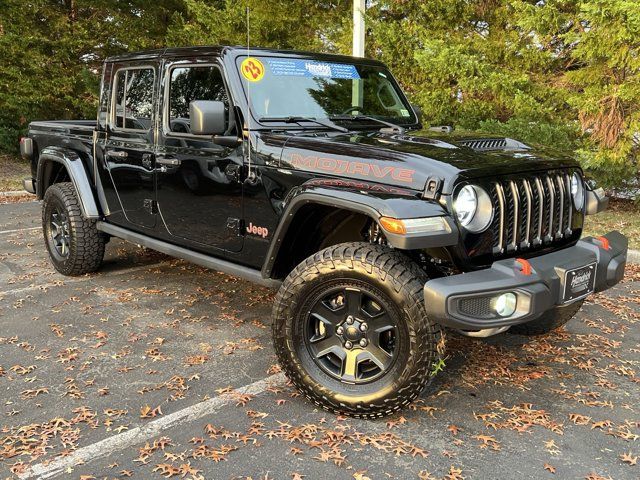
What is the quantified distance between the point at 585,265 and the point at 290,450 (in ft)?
5.86

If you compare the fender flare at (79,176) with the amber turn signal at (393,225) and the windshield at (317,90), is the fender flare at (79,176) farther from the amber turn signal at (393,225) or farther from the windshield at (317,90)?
the amber turn signal at (393,225)

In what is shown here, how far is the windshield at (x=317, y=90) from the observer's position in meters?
3.71

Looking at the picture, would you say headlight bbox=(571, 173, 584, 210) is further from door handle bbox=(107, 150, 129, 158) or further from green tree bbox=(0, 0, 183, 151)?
green tree bbox=(0, 0, 183, 151)

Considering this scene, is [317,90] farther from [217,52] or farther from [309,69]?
[217,52]

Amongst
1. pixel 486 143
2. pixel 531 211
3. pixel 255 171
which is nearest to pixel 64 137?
pixel 255 171

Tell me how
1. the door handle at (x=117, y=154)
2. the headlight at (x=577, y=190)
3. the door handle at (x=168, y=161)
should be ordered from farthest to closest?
1. the door handle at (x=117, y=154)
2. the door handle at (x=168, y=161)
3. the headlight at (x=577, y=190)

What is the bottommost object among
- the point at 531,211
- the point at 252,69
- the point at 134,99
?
the point at 531,211

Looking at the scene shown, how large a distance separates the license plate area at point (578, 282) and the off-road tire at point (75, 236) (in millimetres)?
4027

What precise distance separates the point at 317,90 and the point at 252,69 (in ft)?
1.59

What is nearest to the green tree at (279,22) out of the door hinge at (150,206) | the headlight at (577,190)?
the door hinge at (150,206)

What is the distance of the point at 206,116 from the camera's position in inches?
133

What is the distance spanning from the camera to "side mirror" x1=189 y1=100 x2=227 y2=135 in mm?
3365

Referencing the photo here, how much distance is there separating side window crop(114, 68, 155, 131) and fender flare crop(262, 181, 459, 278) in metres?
1.80

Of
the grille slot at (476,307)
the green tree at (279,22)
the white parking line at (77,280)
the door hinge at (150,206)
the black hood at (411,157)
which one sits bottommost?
the white parking line at (77,280)
